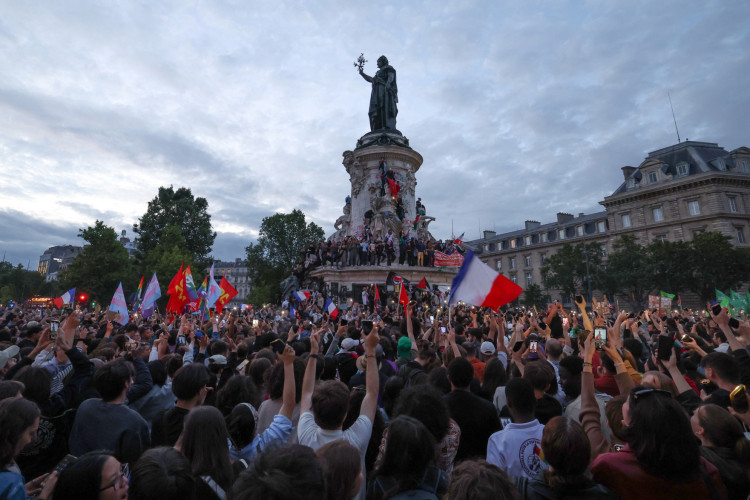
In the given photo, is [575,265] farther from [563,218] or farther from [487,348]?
[487,348]

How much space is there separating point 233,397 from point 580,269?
2319 inches

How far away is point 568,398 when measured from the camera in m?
4.78

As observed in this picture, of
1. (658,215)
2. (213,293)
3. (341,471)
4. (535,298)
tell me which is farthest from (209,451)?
(658,215)

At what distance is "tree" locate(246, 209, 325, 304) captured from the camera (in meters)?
57.6

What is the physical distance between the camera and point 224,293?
622 inches

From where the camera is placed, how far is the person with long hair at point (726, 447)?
8.43ft

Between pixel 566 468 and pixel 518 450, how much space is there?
0.86m

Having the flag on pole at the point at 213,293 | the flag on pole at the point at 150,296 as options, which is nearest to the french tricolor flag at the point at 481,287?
the flag on pole at the point at 150,296

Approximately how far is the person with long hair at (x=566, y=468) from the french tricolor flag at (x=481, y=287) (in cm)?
530

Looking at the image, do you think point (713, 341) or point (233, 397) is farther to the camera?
point (713, 341)

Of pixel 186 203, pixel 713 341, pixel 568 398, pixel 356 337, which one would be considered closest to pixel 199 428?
pixel 568 398

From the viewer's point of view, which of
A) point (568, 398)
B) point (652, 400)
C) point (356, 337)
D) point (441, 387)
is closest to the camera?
point (652, 400)

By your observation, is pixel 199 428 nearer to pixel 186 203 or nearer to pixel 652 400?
pixel 652 400

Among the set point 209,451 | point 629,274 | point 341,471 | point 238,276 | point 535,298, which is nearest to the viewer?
point 341,471
